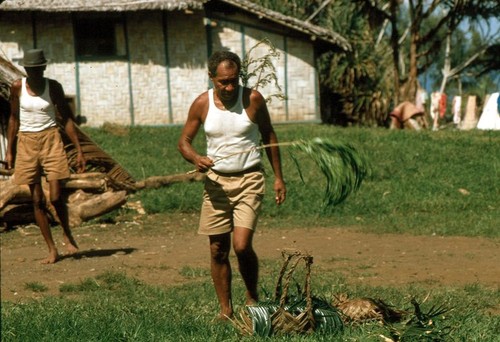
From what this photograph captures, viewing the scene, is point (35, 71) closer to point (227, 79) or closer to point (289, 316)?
point (227, 79)

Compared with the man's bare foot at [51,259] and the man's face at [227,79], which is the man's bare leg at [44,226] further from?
the man's face at [227,79]

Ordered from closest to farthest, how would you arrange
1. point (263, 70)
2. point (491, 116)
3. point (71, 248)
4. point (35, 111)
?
point (263, 70) < point (35, 111) < point (71, 248) < point (491, 116)

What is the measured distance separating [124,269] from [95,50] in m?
17.0

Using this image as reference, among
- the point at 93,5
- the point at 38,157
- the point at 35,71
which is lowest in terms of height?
the point at 38,157

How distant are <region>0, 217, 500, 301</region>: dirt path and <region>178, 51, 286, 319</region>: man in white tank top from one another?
2.17 meters

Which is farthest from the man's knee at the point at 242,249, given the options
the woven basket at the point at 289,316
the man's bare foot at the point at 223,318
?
the woven basket at the point at 289,316

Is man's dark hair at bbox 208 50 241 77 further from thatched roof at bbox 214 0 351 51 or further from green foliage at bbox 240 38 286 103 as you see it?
thatched roof at bbox 214 0 351 51

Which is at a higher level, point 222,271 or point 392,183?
point 222,271

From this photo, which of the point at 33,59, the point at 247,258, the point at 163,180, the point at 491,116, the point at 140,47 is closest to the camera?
the point at 247,258

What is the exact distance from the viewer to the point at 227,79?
7.13 metres

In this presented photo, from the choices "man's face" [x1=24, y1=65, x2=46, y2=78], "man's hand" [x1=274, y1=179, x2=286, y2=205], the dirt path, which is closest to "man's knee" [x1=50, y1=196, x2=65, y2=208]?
the dirt path

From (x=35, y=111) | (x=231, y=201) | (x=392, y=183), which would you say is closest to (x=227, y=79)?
(x=231, y=201)

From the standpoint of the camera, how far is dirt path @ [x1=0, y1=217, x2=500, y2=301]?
31.6ft

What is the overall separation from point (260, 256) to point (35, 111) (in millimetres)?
2674
